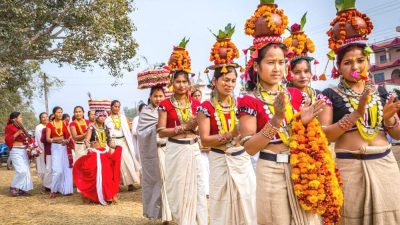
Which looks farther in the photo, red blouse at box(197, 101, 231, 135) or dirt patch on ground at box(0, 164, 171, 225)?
dirt patch on ground at box(0, 164, 171, 225)

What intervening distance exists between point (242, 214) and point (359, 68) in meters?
2.13

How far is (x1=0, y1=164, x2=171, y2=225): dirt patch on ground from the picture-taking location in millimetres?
7508

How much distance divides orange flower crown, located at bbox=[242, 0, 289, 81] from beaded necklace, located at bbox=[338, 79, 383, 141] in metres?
0.71

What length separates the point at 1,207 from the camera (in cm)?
Answer: 934

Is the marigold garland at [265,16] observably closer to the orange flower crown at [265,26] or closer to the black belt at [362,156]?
the orange flower crown at [265,26]

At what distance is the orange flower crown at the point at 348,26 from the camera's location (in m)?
3.34

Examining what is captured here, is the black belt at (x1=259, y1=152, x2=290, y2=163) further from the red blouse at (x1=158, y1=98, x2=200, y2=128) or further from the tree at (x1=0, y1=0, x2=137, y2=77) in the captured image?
the tree at (x1=0, y1=0, x2=137, y2=77)

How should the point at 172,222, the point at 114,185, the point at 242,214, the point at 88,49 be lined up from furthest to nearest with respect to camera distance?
1. the point at 88,49
2. the point at 114,185
3. the point at 172,222
4. the point at 242,214

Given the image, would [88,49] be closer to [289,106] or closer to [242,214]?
[242,214]

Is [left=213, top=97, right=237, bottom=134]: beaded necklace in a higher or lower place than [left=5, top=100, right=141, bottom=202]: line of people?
higher

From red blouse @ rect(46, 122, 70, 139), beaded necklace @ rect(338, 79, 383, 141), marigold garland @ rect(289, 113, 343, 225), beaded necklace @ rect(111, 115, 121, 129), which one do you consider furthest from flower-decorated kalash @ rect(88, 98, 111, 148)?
marigold garland @ rect(289, 113, 343, 225)

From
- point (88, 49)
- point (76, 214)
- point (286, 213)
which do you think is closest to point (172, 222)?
point (76, 214)

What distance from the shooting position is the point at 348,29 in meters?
3.37

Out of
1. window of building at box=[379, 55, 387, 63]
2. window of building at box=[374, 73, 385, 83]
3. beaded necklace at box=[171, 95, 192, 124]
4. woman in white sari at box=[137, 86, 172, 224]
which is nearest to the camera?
beaded necklace at box=[171, 95, 192, 124]
